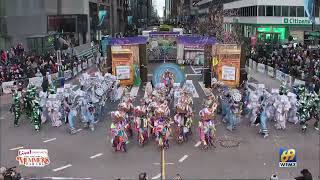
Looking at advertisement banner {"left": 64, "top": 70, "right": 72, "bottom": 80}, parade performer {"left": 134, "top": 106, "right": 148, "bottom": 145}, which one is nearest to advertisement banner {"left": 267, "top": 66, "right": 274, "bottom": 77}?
advertisement banner {"left": 64, "top": 70, "right": 72, "bottom": 80}

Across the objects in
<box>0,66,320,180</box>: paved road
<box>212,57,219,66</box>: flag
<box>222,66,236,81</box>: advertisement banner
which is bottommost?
<box>0,66,320,180</box>: paved road

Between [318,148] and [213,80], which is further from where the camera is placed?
[213,80]

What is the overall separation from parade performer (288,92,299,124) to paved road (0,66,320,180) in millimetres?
344

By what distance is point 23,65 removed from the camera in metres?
34.1

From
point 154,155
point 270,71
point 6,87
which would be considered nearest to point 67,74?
point 6,87

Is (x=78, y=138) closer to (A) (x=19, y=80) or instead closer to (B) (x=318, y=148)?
(B) (x=318, y=148)

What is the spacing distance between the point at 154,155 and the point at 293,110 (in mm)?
7445

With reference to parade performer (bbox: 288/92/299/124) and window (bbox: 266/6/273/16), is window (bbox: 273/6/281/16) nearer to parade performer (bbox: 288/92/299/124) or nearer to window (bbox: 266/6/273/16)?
window (bbox: 266/6/273/16)

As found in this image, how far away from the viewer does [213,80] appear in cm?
3056

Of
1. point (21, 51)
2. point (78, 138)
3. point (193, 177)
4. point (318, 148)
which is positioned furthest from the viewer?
point (21, 51)

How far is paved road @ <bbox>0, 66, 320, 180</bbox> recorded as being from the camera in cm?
1547

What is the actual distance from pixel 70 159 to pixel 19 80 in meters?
15.1

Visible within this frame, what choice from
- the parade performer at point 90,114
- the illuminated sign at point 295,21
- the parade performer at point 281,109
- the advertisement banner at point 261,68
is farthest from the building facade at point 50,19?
the parade performer at point 281,109

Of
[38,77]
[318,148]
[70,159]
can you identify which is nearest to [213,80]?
[38,77]
